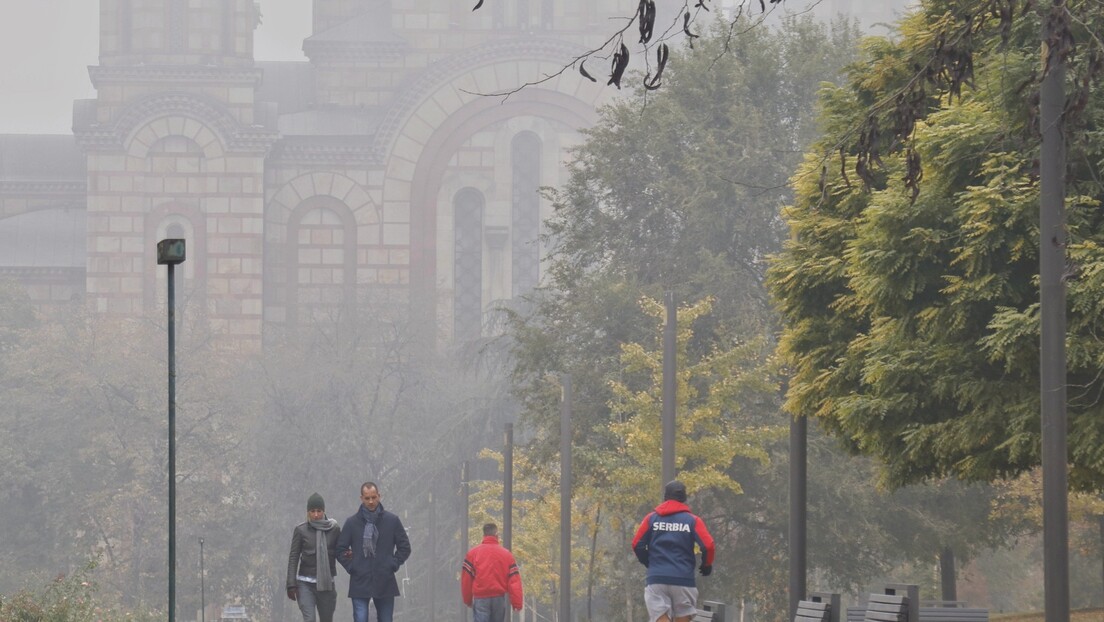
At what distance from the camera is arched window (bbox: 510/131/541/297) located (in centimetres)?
9094

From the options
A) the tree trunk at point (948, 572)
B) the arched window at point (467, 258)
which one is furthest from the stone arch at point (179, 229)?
the tree trunk at point (948, 572)

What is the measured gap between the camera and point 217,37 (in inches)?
3533

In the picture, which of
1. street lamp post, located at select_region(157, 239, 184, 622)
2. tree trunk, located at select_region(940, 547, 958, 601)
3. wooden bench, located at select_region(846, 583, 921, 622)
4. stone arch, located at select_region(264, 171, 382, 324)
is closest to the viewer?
street lamp post, located at select_region(157, 239, 184, 622)

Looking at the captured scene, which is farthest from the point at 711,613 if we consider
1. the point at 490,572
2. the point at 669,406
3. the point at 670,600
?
the point at 669,406

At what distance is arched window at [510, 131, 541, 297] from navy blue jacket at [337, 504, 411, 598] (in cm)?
7352

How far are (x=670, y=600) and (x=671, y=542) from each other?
1.48 feet

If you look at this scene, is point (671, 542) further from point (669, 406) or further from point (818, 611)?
point (669, 406)

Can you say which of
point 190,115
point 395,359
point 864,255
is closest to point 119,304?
point 190,115

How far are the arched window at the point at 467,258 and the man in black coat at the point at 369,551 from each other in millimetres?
73384

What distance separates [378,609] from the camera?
683 inches

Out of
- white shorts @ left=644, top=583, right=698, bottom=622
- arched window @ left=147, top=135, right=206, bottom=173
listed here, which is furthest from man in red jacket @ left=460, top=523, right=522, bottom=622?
arched window @ left=147, top=135, right=206, bottom=173

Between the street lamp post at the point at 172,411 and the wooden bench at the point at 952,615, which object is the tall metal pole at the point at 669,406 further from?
the street lamp post at the point at 172,411

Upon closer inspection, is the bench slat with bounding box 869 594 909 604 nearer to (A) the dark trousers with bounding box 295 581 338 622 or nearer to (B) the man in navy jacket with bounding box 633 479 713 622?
(B) the man in navy jacket with bounding box 633 479 713 622

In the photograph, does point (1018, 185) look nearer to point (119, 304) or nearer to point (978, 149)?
point (978, 149)
